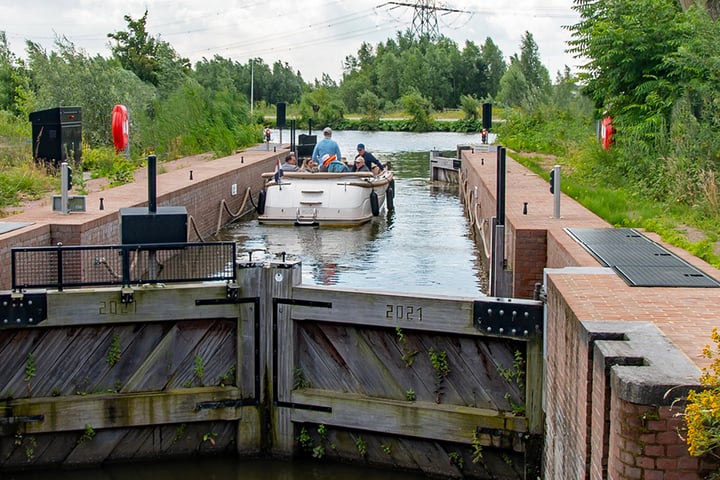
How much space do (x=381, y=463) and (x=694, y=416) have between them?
540cm

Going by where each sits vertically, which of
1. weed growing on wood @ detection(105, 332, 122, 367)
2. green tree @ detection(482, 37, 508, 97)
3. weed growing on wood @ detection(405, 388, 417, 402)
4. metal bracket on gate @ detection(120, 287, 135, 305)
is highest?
green tree @ detection(482, 37, 508, 97)

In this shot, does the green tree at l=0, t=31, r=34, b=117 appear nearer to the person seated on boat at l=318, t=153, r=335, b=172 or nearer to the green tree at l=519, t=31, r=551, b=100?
the person seated on boat at l=318, t=153, r=335, b=172

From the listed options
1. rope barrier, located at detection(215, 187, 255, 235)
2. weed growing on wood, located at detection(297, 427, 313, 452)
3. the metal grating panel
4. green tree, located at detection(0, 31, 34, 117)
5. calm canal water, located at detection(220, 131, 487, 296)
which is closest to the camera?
the metal grating panel

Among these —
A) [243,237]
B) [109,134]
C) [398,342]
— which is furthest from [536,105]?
[398,342]

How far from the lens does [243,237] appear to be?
868 inches

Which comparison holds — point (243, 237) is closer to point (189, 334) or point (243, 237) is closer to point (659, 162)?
point (659, 162)

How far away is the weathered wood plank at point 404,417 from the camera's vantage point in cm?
988

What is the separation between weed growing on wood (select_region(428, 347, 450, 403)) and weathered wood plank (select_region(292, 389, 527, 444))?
0.15 metres

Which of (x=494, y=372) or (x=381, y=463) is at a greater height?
(x=494, y=372)

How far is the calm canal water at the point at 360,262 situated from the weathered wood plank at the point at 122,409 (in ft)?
1.47

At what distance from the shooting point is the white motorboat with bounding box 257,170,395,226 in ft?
75.3

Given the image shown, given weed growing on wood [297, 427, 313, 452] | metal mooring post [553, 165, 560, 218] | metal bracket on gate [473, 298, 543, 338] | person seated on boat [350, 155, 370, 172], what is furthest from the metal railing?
person seated on boat [350, 155, 370, 172]

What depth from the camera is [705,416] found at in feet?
17.5

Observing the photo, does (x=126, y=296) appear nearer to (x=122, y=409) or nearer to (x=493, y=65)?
(x=122, y=409)
